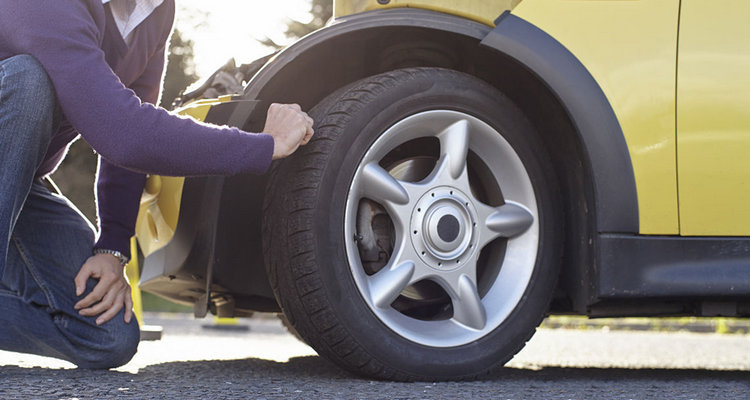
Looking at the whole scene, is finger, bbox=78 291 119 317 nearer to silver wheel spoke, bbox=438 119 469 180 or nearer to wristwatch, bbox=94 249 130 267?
wristwatch, bbox=94 249 130 267

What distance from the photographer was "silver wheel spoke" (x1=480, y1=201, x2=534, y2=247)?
7.23ft

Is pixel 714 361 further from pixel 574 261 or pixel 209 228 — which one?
pixel 209 228

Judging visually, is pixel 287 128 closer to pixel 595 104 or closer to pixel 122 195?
pixel 122 195

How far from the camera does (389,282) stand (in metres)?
2.09

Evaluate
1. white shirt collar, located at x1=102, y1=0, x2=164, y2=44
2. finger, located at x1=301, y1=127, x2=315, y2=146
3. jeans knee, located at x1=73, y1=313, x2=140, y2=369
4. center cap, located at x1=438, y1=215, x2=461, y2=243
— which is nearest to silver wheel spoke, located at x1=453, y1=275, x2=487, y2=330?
center cap, located at x1=438, y1=215, x2=461, y2=243

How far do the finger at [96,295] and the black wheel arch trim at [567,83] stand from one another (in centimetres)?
64

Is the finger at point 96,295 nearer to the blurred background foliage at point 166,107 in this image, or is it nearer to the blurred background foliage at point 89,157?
the blurred background foliage at point 166,107

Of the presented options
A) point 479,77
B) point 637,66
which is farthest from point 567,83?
→ point 479,77

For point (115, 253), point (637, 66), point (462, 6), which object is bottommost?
point (115, 253)

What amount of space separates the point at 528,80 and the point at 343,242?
2.31 feet

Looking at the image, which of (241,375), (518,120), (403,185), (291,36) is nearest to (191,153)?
(403,185)

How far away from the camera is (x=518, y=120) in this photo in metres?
2.25

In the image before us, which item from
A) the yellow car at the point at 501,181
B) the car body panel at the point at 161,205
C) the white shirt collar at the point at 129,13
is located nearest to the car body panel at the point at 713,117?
the yellow car at the point at 501,181

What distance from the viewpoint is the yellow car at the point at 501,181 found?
204cm
